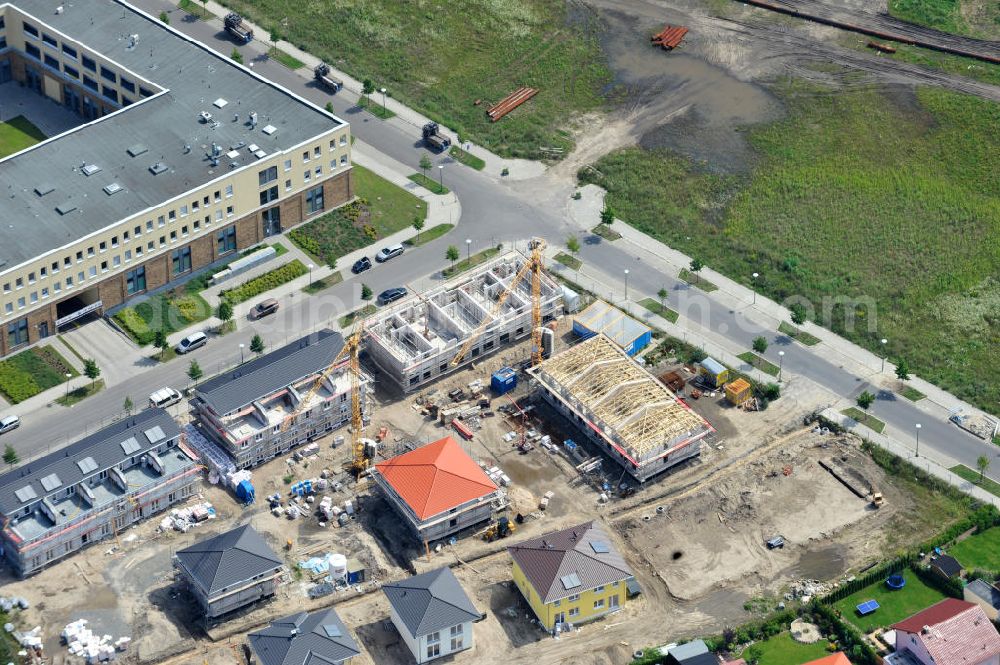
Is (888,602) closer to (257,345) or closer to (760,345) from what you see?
(760,345)

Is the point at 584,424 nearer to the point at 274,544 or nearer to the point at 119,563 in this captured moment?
the point at 274,544

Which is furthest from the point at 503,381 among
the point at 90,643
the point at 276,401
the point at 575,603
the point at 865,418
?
the point at 90,643

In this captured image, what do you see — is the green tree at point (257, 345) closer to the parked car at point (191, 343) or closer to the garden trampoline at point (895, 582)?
the parked car at point (191, 343)

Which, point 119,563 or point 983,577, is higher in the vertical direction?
point 983,577

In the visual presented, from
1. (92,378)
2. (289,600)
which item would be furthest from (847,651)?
(92,378)

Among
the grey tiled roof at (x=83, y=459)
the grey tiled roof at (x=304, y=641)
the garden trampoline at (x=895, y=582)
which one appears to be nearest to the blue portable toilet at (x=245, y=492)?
the grey tiled roof at (x=83, y=459)

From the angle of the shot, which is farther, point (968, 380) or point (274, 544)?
point (968, 380)

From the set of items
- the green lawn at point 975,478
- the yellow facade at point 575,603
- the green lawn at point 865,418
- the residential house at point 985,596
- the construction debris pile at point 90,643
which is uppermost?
the green lawn at point 975,478
